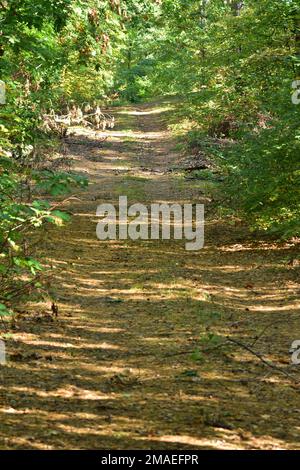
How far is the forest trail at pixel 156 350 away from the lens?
456cm

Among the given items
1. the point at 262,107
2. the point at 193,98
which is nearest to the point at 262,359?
the point at 262,107

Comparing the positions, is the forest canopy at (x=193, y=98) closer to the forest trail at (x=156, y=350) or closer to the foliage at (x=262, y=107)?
the foliage at (x=262, y=107)

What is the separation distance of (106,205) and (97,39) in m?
4.21

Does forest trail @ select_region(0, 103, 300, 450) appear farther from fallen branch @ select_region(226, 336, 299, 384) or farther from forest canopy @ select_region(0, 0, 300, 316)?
forest canopy @ select_region(0, 0, 300, 316)

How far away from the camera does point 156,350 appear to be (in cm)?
633

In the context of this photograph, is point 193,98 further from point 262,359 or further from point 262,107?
point 262,359

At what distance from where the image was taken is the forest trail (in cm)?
456

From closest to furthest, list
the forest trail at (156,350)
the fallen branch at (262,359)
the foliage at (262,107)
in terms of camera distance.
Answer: the forest trail at (156,350), the fallen branch at (262,359), the foliage at (262,107)

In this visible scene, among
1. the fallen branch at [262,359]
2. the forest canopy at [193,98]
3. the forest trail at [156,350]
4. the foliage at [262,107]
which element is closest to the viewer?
the forest trail at [156,350]

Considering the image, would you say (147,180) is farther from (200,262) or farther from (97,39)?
(200,262)

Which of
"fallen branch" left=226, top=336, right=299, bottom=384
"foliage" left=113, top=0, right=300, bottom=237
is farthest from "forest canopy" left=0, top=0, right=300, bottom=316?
"fallen branch" left=226, top=336, right=299, bottom=384

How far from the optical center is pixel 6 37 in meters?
7.73

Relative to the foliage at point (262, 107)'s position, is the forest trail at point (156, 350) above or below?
below

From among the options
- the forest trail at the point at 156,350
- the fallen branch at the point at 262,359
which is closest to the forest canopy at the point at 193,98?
the forest trail at the point at 156,350
